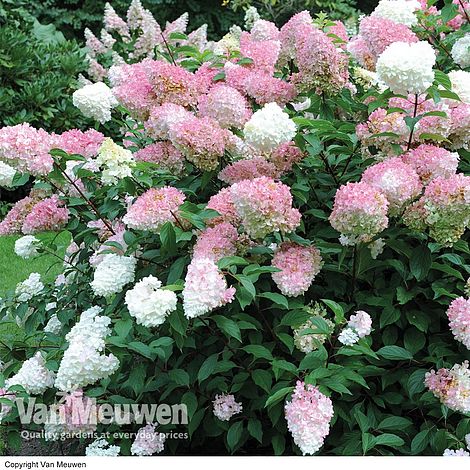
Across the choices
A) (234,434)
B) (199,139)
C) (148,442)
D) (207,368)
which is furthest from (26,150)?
(234,434)

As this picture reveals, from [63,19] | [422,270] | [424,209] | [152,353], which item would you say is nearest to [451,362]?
[422,270]

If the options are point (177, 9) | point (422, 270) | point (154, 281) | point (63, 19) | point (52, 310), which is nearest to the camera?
point (154, 281)

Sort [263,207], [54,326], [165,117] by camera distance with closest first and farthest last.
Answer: [263,207] < [165,117] < [54,326]

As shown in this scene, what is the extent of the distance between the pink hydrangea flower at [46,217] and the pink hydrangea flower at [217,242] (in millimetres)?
724

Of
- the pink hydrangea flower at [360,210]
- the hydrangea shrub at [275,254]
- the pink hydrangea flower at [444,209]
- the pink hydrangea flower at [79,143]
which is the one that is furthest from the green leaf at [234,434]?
the pink hydrangea flower at [79,143]

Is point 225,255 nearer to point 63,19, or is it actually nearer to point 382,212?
point 382,212

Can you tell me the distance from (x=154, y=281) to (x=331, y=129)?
0.78 meters

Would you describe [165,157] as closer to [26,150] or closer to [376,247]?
[26,150]

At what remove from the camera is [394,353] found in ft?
7.29

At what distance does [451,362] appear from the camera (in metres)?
2.30

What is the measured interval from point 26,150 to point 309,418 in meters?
1.22

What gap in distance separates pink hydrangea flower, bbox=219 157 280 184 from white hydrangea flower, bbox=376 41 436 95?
1.50 feet

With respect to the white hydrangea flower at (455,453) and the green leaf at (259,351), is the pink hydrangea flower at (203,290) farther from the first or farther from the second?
the white hydrangea flower at (455,453)

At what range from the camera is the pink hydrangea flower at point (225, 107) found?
238 cm
